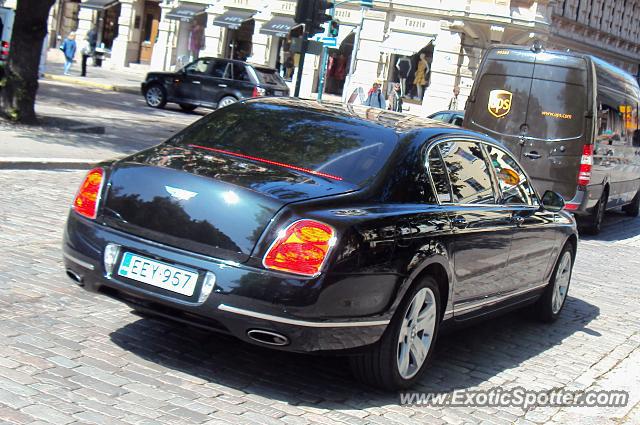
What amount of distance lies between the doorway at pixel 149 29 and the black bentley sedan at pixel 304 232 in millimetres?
45344

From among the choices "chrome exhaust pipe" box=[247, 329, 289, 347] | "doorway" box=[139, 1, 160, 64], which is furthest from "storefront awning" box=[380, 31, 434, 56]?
"chrome exhaust pipe" box=[247, 329, 289, 347]

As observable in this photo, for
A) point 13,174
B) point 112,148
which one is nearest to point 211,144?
point 13,174

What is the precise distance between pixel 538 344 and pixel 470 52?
34470 millimetres

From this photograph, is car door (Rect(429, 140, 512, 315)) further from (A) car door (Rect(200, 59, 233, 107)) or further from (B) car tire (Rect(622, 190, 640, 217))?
(A) car door (Rect(200, 59, 233, 107))

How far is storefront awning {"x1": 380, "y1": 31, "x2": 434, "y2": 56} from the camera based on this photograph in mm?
41219

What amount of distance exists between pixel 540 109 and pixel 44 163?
23.1 feet

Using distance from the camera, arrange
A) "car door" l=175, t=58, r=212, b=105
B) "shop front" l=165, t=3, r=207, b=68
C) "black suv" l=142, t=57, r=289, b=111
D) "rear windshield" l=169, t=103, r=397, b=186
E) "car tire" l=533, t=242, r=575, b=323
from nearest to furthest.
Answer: "rear windshield" l=169, t=103, r=397, b=186 < "car tire" l=533, t=242, r=575, b=323 < "black suv" l=142, t=57, r=289, b=111 < "car door" l=175, t=58, r=212, b=105 < "shop front" l=165, t=3, r=207, b=68

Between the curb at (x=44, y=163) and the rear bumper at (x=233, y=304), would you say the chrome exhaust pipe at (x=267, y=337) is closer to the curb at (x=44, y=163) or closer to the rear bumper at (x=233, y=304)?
the rear bumper at (x=233, y=304)

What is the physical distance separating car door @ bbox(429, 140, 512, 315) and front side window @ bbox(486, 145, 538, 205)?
19 centimetres

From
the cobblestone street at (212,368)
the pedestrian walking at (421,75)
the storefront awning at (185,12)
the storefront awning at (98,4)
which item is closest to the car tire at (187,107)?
the pedestrian walking at (421,75)

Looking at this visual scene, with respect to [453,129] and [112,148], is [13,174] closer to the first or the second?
[112,148]

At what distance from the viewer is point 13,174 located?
1165 cm

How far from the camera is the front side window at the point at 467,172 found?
614 centimetres

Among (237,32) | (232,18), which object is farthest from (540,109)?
(237,32)
